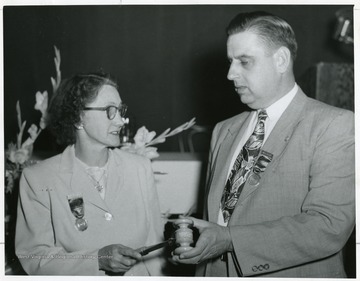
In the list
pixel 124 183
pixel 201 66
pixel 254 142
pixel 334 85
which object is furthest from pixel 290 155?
pixel 201 66

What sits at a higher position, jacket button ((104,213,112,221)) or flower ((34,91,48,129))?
flower ((34,91,48,129))

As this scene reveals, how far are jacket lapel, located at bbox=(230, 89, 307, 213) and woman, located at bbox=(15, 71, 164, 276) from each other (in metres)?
0.38

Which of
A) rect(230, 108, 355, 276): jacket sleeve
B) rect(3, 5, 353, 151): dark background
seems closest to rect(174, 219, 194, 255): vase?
rect(230, 108, 355, 276): jacket sleeve

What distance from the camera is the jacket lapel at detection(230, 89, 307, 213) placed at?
1.26m

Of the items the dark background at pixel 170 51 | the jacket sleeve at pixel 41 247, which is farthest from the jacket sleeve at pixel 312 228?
the dark background at pixel 170 51

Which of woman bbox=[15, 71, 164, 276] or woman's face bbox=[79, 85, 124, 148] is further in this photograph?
woman's face bbox=[79, 85, 124, 148]

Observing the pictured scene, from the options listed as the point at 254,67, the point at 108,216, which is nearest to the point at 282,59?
the point at 254,67

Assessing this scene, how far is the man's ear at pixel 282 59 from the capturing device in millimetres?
1354

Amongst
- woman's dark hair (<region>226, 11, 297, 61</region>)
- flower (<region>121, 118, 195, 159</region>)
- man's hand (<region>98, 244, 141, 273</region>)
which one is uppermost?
woman's dark hair (<region>226, 11, 297, 61</region>)

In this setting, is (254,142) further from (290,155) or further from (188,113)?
(188,113)

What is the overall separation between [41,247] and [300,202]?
2.75ft

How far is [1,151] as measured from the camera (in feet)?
4.77

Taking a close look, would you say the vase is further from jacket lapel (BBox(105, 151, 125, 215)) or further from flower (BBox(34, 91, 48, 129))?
flower (BBox(34, 91, 48, 129))

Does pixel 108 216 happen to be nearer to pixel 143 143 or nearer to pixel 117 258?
pixel 117 258
